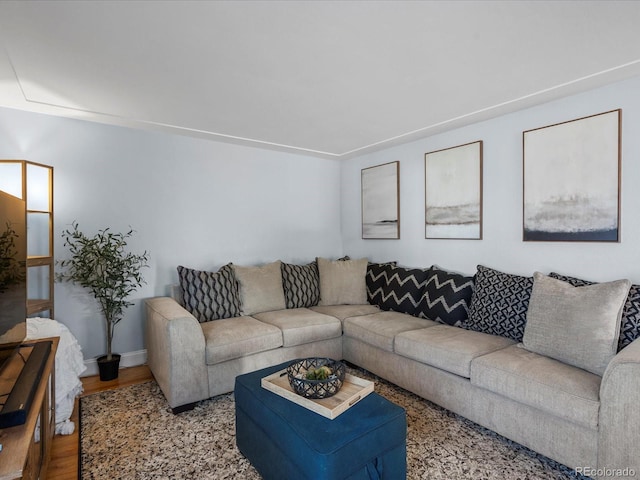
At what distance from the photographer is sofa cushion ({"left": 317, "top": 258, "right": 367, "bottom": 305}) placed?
384cm

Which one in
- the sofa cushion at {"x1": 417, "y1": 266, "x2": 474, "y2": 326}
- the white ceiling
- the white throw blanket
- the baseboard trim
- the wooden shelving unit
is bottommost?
the baseboard trim

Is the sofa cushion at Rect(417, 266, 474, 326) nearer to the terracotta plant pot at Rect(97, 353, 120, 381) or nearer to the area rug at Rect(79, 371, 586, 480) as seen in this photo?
the area rug at Rect(79, 371, 586, 480)

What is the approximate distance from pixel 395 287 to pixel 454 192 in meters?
1.10

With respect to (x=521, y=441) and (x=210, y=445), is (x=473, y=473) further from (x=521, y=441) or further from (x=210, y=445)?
(x=210, y=445)

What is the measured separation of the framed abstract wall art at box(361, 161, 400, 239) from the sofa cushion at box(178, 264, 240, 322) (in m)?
1.88

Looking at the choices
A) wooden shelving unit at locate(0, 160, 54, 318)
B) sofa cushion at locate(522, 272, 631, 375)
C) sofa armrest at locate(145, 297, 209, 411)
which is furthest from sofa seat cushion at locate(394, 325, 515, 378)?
wooden shelving unit at locate(0, 160, 54, 318)

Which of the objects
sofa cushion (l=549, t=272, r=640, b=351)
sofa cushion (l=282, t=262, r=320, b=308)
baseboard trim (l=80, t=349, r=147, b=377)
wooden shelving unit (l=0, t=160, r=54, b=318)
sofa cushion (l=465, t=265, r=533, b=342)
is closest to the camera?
sofa cushion (l=549, t=272, r=640, b=351)

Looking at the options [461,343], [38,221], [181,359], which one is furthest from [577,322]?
[38,221]

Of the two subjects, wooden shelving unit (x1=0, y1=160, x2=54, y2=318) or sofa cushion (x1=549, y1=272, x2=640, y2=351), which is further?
wooden shelving unit (x1=0, y1=160, x2=54, y2=318)

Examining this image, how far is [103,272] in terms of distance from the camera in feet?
9.98

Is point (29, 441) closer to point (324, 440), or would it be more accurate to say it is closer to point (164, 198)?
point (324, 440)

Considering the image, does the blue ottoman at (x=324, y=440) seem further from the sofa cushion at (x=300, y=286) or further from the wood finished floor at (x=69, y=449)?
the sofa cushion at (x=300, y=286)

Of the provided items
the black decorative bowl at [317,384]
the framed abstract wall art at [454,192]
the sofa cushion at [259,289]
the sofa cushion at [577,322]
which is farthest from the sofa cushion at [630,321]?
the sofa cushion at [259,289]

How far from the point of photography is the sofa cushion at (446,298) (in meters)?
3.00
